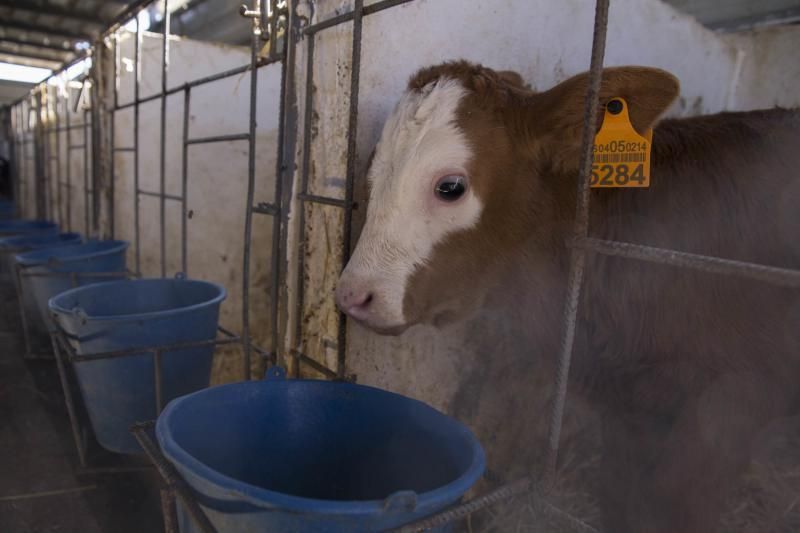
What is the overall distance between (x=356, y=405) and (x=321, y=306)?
71 centimetres

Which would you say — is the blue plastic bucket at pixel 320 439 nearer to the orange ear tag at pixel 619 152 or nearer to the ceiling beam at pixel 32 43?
the orange ear tag at pixel 619 152

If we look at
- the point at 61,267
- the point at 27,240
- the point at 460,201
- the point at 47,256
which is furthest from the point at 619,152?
the point at 27,240

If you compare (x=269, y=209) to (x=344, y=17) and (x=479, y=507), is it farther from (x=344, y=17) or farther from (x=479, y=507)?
(x=479, y=507)

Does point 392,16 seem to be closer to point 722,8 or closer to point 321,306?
point 321,306

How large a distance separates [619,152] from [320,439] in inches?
36.9

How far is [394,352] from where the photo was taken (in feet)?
6.38

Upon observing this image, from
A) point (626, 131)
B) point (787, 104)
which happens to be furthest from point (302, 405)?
point (787, 104)

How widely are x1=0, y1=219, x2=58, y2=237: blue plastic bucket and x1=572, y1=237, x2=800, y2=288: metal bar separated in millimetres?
4899

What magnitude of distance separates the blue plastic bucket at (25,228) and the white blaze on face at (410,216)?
13.9 ft

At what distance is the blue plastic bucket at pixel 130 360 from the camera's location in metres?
1.92

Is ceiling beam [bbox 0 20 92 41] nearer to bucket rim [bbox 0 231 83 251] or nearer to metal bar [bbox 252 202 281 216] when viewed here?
bucket rim [bbox 0 231 83 251]

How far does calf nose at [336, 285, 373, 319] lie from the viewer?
4.64ft

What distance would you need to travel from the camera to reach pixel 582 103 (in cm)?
134

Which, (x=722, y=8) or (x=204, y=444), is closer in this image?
(x=204, y=444)
